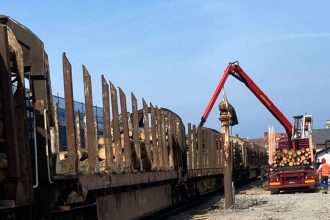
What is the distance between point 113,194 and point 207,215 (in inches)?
207

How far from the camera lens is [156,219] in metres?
14.3

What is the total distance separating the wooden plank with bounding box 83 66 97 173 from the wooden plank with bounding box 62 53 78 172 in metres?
0.59

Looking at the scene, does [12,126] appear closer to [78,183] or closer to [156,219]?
[78,183]

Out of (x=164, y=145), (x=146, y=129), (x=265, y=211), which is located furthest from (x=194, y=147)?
(x=146, y=129)

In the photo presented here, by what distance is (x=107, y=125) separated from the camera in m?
9.67

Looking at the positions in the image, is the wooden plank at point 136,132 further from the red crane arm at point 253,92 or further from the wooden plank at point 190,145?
the red crane arm at point 253,92

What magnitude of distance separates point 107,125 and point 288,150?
16.4 metres

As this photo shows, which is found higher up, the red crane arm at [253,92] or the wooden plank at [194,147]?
the red crane arm at [253,92]

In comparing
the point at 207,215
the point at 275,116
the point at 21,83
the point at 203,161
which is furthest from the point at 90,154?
the point at 275,116

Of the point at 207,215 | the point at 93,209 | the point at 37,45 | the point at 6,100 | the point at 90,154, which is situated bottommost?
the point at 207,215

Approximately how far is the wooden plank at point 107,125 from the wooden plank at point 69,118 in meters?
1.47

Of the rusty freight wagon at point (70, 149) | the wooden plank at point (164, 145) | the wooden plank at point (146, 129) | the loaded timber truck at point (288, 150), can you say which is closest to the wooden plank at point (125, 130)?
the rusty freight wagon at point (70, 149)

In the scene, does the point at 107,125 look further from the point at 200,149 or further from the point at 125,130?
the point at 200,149

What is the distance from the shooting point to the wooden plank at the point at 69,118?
317 inches
